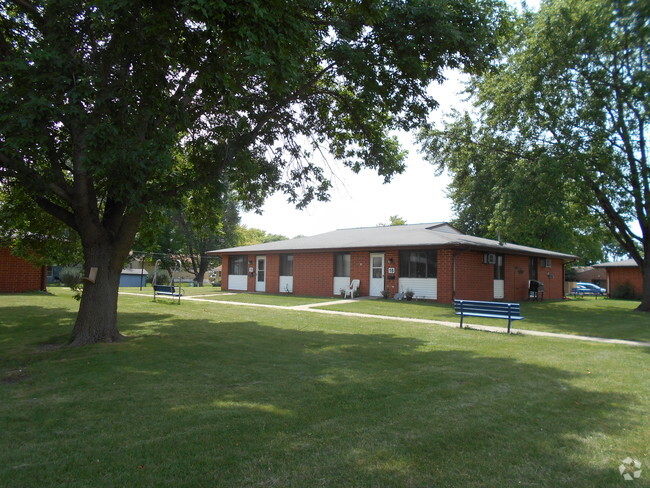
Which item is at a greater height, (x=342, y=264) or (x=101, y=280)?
(x=342, y=264)

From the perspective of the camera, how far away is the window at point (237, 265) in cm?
2998

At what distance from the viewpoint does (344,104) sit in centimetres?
1176

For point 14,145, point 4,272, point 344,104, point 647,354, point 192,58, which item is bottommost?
point 647,354

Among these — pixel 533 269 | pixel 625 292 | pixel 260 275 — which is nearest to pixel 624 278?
pixel 625 292

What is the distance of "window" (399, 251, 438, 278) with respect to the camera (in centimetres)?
2117

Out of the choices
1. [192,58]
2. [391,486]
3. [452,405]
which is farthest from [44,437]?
[192,58]

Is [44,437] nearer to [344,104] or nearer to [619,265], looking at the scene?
[344,104]

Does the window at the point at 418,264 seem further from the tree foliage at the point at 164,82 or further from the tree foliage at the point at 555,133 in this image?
the tree foliage at the point at 164,82

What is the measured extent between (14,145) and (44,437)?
3.78 metres

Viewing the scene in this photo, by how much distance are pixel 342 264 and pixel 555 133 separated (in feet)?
39.4

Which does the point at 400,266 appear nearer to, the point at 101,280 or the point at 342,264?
the point at 342,264

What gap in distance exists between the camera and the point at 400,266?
2223 centimetres

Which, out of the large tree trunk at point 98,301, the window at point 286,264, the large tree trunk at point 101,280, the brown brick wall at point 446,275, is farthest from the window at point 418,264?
the large tree trunk at point 98,301

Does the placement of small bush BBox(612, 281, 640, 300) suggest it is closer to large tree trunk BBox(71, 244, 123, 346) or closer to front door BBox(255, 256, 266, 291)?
front door BBox(255, 256, 266, 291)
